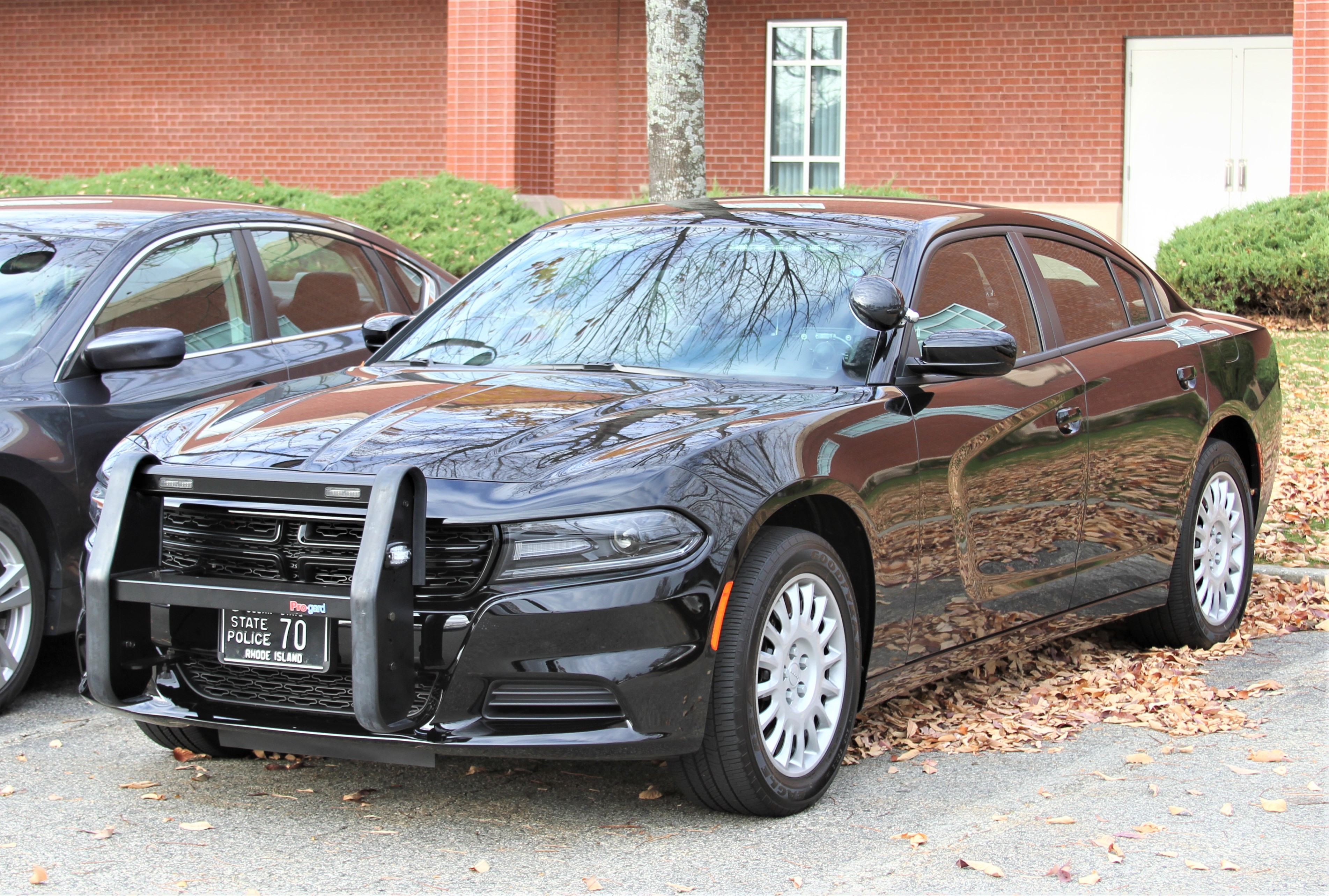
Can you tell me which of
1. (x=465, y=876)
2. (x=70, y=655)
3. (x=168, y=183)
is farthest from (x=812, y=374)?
(x=168, y=183)

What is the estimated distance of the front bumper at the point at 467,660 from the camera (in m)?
3.75

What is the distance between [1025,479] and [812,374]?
911 mm

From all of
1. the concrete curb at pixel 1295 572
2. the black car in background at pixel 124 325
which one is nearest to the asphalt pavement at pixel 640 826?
the black car in background at pixel 124 325

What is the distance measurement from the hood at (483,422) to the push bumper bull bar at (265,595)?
0.15 metres

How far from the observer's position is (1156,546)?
235 inches

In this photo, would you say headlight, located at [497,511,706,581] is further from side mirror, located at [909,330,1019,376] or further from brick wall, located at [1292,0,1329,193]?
brick wall, located at [1292,0,1329,193]

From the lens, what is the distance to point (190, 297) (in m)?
6.31

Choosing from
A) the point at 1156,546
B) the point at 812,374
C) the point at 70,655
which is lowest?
the point at 70,655

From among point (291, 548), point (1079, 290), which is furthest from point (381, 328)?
point (1079, 290)

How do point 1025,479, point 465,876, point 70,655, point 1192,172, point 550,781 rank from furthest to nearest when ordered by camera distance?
point 1192,172, point 70,655, point 1025,479, point 550,781, point 465,876

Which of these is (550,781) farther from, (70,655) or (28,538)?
(70,655)

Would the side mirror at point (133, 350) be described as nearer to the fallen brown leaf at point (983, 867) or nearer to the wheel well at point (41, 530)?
the wheel well at point (41, 530)

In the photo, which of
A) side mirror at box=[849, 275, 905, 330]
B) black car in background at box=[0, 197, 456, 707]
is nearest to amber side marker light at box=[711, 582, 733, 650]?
side mirror at box=[849, 275, 905, 330]

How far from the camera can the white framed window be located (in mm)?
20500
